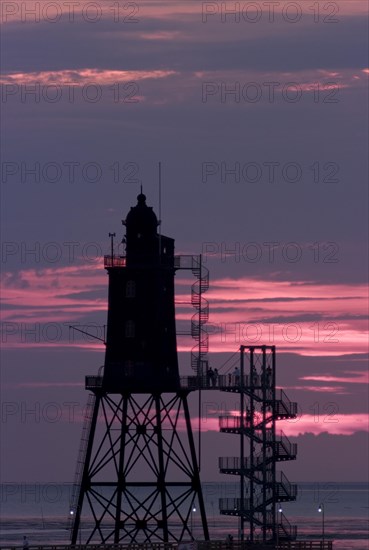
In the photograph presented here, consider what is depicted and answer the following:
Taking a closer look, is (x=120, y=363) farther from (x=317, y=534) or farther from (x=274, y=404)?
(x=317, y=534)

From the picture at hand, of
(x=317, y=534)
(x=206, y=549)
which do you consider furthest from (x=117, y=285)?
(x=317, y=534)

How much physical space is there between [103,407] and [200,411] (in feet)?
18.2

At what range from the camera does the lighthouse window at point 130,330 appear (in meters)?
99.9

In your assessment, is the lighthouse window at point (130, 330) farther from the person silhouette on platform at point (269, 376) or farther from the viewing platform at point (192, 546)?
the viewing platform at point (192, 546)

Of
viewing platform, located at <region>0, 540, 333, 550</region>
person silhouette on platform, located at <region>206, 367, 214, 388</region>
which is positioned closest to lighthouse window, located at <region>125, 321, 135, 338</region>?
person silhouette on platform, located at <region>206, 367, 214, 388</region>

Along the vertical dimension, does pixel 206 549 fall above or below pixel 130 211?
below

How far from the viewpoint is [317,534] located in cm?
19050

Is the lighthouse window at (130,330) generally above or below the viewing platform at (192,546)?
above

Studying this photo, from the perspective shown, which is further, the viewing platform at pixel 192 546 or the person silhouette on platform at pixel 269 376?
the person silhouette on platform at pixel 269 376

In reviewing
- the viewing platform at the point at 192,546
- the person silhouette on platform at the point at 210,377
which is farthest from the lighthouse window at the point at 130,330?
the viewing platform at the point at 192,546

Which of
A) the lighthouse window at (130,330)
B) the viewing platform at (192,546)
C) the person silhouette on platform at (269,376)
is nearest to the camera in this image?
the viewing platform at (192,546)

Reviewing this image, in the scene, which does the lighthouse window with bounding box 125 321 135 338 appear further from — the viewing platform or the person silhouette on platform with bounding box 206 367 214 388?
the viewing platform

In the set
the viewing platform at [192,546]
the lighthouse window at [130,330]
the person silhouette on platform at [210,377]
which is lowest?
the viewing platform at [192,546]

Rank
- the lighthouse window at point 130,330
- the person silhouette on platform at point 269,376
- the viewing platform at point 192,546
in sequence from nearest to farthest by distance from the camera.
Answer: the viewing platform at point 192,546
the lighthouse window at point 130,330
the person silhouette on platform at point 269,376
